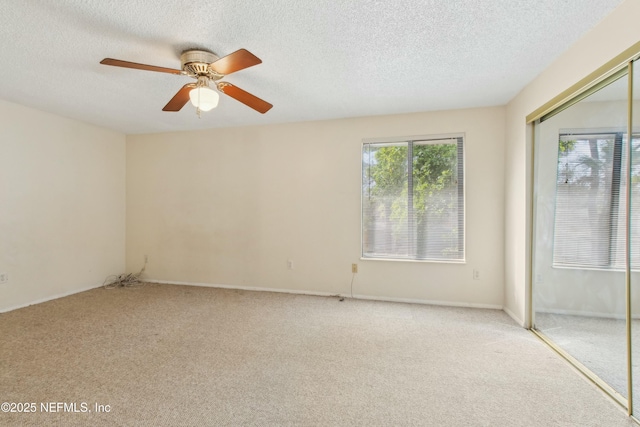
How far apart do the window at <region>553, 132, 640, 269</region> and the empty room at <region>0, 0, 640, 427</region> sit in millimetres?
17

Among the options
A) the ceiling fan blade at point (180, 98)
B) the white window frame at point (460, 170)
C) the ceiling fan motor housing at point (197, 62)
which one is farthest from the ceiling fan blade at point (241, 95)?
the white window frame at point (460, 170)

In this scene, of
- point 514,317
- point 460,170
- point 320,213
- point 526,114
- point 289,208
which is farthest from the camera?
point 289,208

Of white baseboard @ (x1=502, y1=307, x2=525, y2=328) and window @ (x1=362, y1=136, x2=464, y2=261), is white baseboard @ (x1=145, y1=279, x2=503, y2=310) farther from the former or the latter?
window @ (x1=362, y1=136, x2=464, y2=261)

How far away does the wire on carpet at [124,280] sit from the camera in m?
4.39

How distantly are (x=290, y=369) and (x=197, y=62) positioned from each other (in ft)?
7.70

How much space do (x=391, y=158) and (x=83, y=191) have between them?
4298 millimetres

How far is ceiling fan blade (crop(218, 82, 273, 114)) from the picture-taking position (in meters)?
2.30

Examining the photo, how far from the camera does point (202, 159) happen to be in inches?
175

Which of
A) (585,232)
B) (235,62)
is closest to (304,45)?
(235,62)

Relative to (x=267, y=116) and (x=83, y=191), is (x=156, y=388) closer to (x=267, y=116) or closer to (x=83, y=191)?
(x=267, y=116)

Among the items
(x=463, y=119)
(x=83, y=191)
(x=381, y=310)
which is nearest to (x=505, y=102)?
(x=463, y=119)

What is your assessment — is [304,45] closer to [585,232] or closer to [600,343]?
[585,232]

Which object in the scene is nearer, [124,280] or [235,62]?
[235,62]

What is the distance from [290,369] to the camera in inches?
82.7
